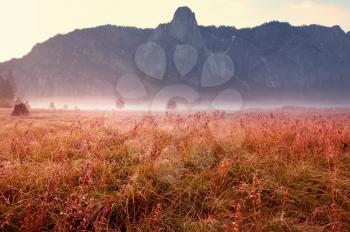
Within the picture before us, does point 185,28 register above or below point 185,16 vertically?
below

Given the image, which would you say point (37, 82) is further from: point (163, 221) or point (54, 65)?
point (163, 221)

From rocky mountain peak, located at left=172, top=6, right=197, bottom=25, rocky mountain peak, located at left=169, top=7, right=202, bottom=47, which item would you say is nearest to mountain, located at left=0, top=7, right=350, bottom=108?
rocky mountain peak, located at left=169, top=7, right=202, bottom=47

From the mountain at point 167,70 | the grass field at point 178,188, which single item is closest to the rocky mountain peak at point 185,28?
the mountain at point 167,70

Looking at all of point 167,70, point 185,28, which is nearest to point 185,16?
point 185,28

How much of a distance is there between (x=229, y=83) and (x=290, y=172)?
7207 inches

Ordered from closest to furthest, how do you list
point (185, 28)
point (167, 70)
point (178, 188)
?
point (178, 188) < point (167, 70) < point (185, 28)

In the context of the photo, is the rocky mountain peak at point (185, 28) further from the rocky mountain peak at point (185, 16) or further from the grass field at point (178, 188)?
the grass field at point (178, 188)

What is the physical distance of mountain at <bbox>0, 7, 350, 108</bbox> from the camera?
535 feet

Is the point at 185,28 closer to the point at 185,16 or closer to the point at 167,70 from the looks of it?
the point at 185,16

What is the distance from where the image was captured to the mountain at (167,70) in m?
163

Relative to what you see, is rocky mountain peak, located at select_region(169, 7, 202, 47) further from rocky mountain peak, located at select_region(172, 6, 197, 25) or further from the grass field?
the grass field

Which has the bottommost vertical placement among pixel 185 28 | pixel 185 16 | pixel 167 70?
pixel 167 70

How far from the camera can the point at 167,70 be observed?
594 feet

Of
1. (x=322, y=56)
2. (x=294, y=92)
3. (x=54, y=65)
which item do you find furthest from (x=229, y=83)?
(x=54, y=65)
